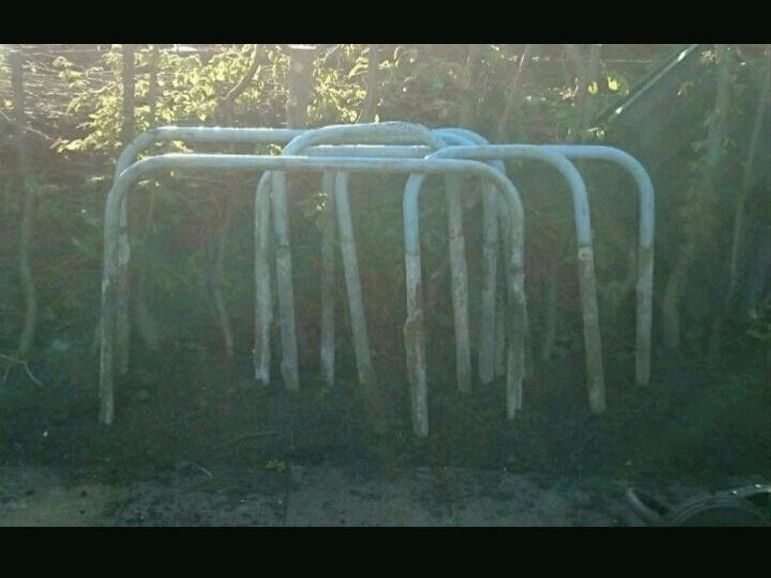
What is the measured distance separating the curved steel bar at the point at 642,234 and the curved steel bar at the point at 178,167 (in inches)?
26.4

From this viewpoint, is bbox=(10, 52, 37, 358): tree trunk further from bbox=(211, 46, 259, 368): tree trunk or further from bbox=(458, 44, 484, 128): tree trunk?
bbox=(458, 44, 484, 128): tree trunk

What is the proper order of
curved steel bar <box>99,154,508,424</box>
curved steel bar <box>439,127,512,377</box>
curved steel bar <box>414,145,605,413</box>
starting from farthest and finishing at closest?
curved steel bar <box>439,127,512,377</box> → curved steel bar <box>414,145,605,413</box> → curved steel bar <box>99,154,508,424</box>

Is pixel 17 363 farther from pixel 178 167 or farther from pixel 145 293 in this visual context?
pixel 178 167

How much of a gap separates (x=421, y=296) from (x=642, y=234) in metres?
1.19

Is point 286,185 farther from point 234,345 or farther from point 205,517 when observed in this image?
point 205,517

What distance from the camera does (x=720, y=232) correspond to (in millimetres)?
6832

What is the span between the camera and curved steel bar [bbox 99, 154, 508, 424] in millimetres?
5809

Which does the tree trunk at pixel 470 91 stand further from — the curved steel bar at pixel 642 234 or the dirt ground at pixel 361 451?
the dirt ground at pixel 361 451

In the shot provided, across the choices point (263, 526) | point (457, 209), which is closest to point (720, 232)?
Result: point (457, 209)

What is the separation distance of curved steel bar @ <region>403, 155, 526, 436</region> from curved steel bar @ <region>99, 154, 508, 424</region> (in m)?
0.15

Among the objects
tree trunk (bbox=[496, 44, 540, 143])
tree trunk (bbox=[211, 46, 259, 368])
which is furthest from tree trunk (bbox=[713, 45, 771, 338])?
tree trunk (bbox=[211, 46, 259, 368])

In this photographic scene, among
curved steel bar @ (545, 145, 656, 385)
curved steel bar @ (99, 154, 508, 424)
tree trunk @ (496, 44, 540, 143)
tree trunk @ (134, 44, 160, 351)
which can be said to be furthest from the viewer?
tree trunk @ (134, 44, 160, 351)

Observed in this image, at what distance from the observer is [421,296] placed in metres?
5.92

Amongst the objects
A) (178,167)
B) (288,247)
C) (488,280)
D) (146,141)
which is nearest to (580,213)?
(488,280)
